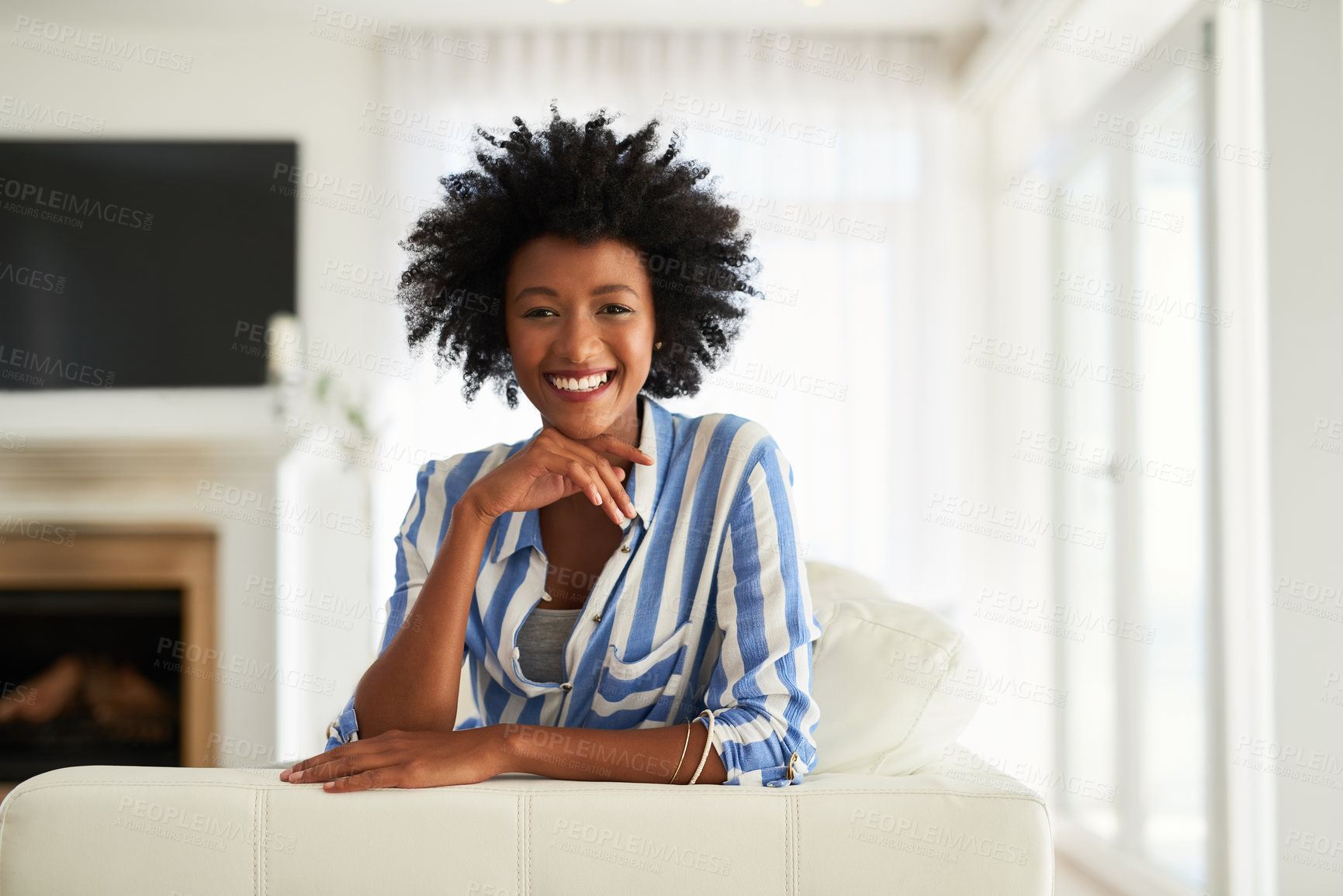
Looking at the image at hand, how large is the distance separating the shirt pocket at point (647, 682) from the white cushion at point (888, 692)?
179 millimetres

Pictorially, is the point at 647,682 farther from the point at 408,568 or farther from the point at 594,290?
the point at 594,290

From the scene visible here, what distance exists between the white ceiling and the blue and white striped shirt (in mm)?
2766

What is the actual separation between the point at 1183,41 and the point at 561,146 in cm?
187

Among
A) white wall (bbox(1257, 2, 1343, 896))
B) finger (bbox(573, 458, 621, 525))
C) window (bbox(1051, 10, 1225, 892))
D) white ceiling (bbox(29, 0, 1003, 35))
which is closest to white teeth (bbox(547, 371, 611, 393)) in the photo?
finger (bbox(573, 458, 621, 525))

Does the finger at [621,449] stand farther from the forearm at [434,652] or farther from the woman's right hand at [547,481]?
the forearm at [434,652]

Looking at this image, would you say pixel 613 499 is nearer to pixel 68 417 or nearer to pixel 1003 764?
pixel 1003 764

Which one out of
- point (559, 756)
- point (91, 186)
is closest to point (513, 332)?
point (559, 756)

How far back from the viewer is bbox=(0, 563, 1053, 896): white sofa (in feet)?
3.34

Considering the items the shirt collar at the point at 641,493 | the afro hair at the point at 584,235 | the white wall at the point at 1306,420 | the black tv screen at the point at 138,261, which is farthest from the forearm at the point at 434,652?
the black tv screen at the point at 138,261

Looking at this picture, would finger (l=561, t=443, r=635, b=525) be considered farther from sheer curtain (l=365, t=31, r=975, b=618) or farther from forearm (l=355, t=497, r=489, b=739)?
sheer curtain (l=365, t=31, r=975, b=618)

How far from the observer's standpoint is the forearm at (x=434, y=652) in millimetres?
1297

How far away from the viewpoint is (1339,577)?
1.98 meters

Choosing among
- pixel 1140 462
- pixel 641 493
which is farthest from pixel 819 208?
pixel 641 493

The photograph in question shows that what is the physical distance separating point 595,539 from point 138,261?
10.2ft
